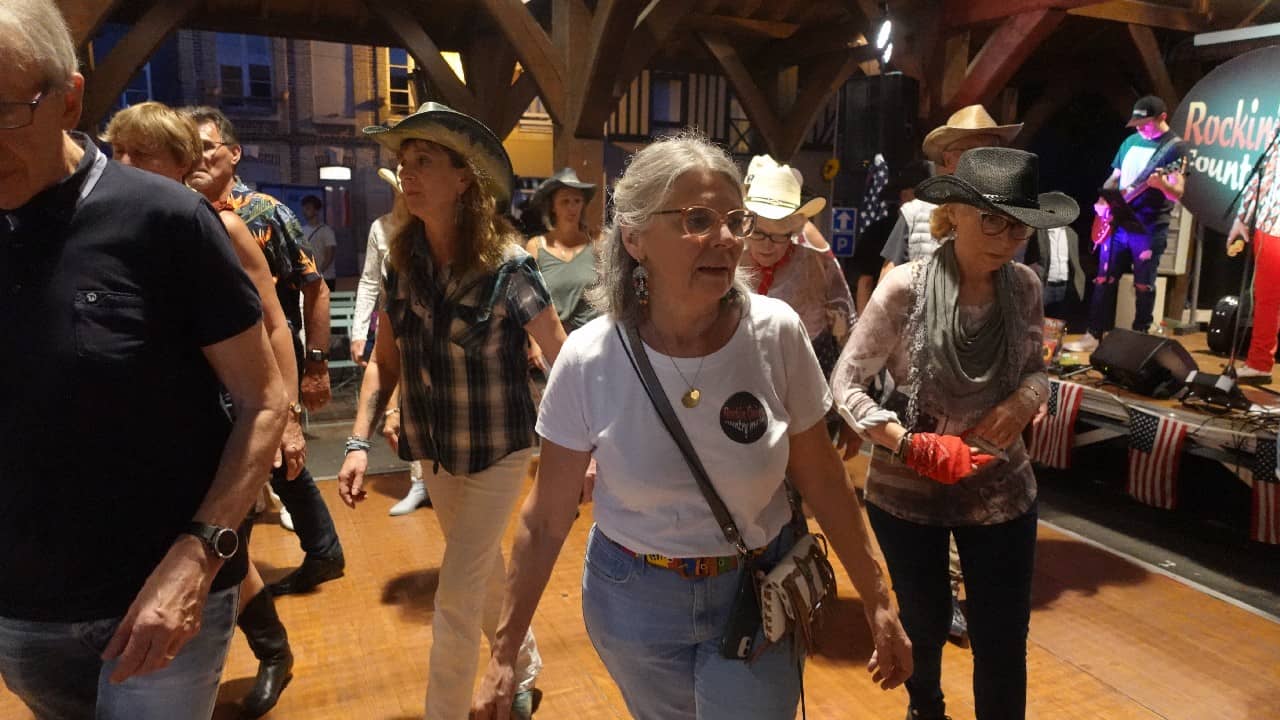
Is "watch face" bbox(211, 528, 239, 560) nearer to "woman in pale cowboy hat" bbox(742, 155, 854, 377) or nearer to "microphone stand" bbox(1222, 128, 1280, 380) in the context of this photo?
"woman in pale cowboy hat" bbox(742, 155, 854, 377)

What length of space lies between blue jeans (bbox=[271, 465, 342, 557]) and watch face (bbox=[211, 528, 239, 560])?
226cm

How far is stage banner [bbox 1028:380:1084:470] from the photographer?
5512 mm

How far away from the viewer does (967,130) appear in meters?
4.25

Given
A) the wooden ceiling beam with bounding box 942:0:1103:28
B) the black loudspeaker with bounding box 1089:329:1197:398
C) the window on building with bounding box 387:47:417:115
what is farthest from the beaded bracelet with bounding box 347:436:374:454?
the window on building with bounding box 387:47:417:115

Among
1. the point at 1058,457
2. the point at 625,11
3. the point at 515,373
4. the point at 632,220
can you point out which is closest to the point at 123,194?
the point at 632,220

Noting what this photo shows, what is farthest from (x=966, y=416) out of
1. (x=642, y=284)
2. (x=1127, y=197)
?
(x=1127, y=197)

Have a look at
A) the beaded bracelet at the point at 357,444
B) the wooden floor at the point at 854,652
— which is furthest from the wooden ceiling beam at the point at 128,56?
the beaded bracelet at the point at 357,444

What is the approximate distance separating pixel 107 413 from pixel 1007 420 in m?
1.95

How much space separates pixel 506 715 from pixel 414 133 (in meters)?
1.50

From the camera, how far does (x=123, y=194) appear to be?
1378mm

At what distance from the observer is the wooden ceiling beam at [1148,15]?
8.66 m

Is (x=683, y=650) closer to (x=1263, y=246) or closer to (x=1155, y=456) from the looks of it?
(x=1155, y=456)

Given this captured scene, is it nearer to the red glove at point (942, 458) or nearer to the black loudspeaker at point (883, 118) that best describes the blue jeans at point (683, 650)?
the red glove at point (942, 458)

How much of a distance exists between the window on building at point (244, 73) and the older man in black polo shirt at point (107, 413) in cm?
1363
